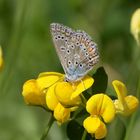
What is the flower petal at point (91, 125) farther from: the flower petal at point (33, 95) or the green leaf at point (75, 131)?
the flower petal at point (33, 95)

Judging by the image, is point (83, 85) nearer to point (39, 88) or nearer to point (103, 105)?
point (103, 105)

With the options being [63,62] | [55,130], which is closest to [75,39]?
[63,62]

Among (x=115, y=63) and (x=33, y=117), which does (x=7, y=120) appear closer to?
(x=33, y=117)

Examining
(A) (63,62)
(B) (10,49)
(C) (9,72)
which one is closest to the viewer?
(A) (63,62)

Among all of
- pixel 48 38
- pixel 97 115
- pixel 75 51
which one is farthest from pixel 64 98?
pixel 48 38

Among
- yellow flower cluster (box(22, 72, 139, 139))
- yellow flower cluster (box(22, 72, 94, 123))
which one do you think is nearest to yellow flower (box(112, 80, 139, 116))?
yellow flower cluster (box(22, 72, 139, 139))

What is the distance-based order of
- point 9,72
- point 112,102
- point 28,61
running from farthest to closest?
1. point 28,61
2. point 9,72
3. point 112,102

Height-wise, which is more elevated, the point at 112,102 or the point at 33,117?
the point at 112,102
